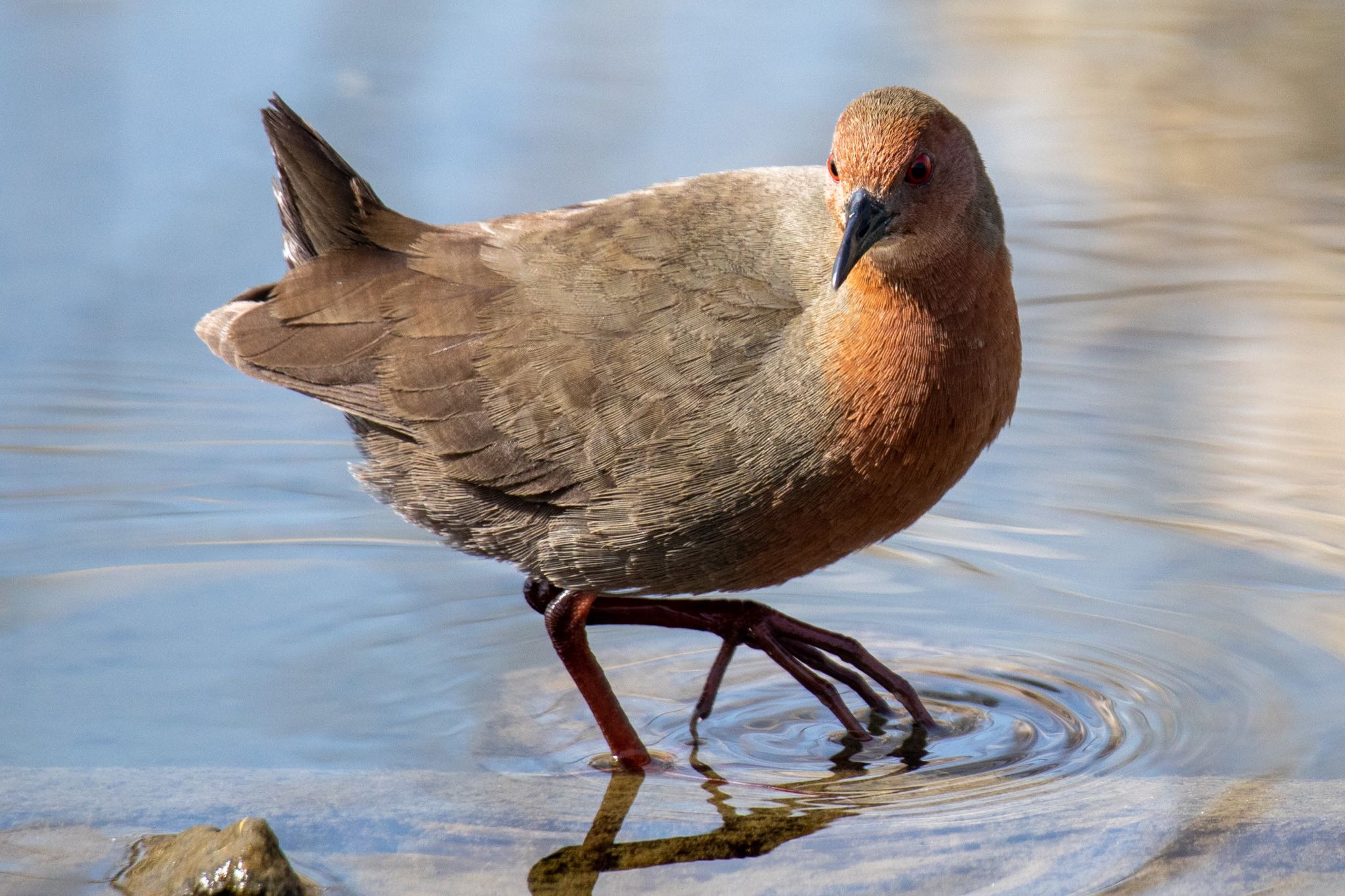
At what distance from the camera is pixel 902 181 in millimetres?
3842

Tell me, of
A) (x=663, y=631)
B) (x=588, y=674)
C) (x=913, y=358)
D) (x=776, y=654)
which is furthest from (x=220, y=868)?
(x=663, y=631)

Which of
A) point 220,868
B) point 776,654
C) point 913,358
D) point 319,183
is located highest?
point 319,183

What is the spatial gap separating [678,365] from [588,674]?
0.86 metres

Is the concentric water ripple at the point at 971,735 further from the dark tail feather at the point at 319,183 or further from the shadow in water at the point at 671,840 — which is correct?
the dark tail feather at the point at 319,183

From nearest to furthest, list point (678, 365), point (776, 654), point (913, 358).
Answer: point (913, 358) → point (678, 365) → point (776, 654)

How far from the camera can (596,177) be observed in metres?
7.62

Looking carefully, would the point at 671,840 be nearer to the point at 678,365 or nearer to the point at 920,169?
the point at 678,365

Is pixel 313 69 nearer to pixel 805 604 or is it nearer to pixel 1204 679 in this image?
pixel 805 604

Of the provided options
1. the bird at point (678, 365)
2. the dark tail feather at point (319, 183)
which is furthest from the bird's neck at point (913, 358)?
the dark tail feather at point (319, 183)

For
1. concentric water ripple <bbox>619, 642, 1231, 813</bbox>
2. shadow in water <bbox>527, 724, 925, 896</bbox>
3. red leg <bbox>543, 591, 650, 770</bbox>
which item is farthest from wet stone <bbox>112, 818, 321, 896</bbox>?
concentric water ripple <bbox>619, 642, 1231, 813</bbox>

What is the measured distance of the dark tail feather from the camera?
182 inches

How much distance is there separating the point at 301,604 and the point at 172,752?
2.75ft

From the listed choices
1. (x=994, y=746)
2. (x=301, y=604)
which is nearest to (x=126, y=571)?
(x=301, y=604)

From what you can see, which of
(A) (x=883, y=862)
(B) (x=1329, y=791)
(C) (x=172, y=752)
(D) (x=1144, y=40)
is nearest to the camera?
(A) (x=883, y=862)
